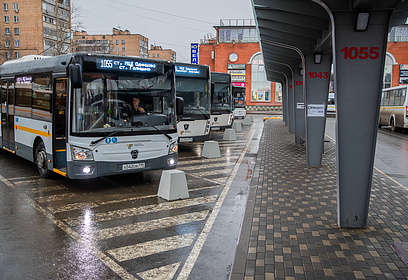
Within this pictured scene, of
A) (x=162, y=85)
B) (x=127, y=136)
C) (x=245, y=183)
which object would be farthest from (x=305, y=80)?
(x=127, y=136)

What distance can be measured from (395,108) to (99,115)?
22285 mm

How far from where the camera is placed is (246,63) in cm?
5834

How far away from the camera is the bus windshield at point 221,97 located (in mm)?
21469

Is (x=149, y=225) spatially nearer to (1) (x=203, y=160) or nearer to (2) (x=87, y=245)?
(2) (x=87, y=245)

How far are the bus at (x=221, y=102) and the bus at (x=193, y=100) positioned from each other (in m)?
5.55

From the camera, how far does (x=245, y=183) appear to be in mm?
9289

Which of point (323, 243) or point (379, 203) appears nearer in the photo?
point (323, 243)

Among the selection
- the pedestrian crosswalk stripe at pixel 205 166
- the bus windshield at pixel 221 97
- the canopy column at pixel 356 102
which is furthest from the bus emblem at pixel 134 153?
the bus windshield at pixel 221 97

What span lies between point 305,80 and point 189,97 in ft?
18.2

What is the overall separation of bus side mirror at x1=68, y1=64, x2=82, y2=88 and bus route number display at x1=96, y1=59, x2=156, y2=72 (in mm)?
575

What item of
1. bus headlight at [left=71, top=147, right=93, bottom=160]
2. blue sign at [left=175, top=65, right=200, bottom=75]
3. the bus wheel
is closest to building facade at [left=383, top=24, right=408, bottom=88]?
blue sign at [left=175, top=65, right=200, bottom=75]

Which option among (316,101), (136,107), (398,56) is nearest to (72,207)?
(136,107)

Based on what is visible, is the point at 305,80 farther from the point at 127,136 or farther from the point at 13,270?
the point at 13,270

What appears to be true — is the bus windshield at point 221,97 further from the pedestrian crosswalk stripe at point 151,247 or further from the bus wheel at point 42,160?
the pedestrian crosswalk stripe at point 151,247
